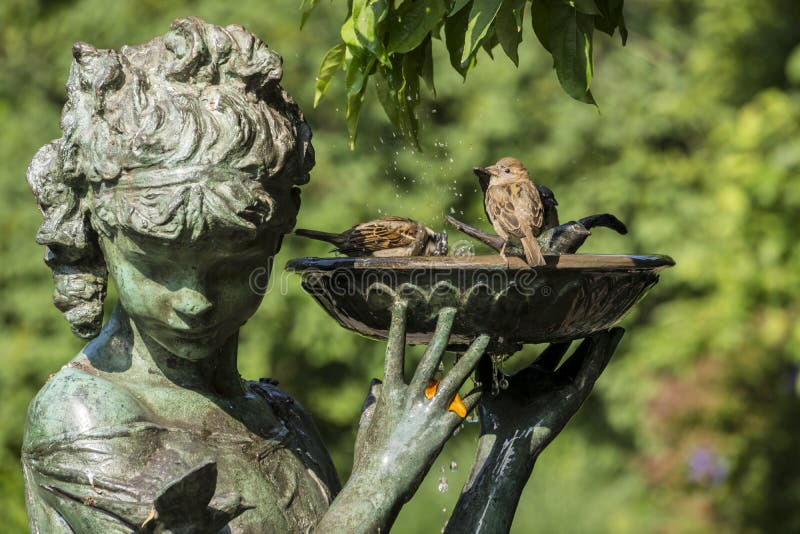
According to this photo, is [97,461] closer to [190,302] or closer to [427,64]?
[190,302]

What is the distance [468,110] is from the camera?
460 inches

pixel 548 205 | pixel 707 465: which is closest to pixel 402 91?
pixel 548 205

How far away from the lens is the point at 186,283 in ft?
8.70

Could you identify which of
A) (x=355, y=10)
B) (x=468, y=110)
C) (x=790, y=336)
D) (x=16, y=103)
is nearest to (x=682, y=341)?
(x=790, y=336)

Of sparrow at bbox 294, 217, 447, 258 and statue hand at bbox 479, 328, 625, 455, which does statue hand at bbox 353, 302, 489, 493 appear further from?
sparrow at bbox 294, 217, 447, 258

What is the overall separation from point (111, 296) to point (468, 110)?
394cm

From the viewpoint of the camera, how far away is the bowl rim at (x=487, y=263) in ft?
8.74

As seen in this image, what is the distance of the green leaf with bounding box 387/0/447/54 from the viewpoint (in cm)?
295

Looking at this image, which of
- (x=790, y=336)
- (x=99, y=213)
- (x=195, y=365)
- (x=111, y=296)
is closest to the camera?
(x=99, y=213)

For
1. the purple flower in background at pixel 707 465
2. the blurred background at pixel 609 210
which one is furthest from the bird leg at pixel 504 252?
the purple flower in background at pixel 707 465

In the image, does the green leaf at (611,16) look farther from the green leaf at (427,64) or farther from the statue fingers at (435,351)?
the statue fingers at (435,351)

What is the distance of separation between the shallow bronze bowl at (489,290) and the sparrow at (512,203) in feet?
0.83

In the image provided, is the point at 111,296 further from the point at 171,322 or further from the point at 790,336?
the point at 171,322

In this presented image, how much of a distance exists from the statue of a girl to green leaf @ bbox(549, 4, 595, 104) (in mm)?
653
